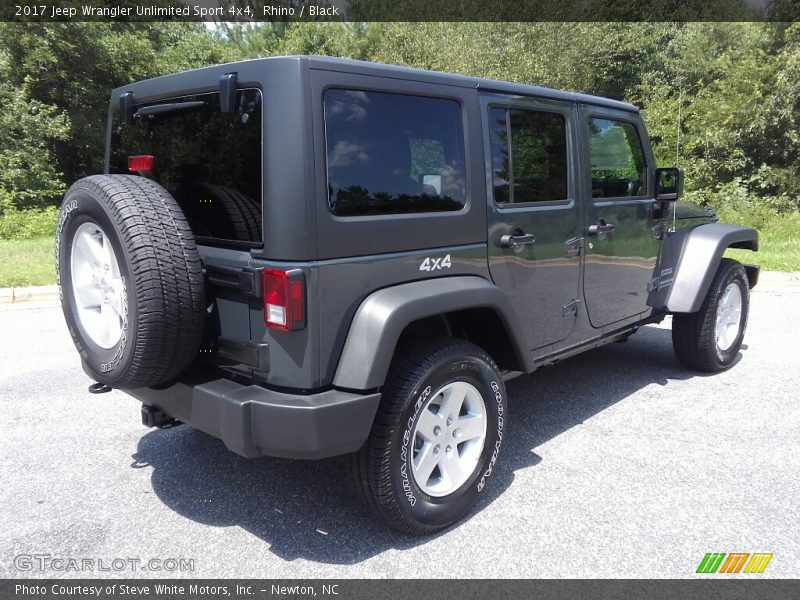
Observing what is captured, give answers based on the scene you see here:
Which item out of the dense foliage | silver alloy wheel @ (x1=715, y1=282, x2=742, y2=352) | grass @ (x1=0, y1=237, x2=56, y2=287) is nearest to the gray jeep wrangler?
silver alloy wheel @ (x1=715, y1=282, x2=742, y2=352)

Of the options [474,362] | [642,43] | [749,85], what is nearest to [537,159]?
[474,362]

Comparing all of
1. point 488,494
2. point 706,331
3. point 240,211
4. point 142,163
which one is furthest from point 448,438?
point 706,331

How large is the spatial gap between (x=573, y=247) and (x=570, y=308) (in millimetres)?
359

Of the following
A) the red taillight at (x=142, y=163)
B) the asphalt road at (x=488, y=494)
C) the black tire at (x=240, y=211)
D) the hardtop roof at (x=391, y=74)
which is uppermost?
the hardtop roof at (x=391, y=74)

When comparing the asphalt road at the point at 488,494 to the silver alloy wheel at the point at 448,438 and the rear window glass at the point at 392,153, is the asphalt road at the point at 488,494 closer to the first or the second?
the silver alloy wheel at the point at 448,438

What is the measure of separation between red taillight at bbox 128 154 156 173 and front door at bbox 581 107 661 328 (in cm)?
238

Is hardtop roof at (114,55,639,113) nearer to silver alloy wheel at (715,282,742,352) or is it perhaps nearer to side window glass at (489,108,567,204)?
side window glass at (489,108,567,204)

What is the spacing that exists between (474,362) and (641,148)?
94.7 inches

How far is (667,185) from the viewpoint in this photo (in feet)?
14.0

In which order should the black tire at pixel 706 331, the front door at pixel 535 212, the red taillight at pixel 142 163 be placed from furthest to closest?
the black tire at pixel 706 331, the front door at pixel 535 212, the red taillight at pixel 142 163

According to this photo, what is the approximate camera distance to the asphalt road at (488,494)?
2635 millimetres

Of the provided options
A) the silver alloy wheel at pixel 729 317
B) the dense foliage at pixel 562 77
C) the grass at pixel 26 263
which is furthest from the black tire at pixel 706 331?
the dense foliage at pixel 562 77

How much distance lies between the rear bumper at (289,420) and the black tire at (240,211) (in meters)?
0.62
